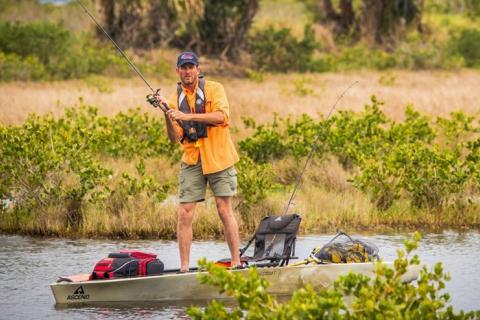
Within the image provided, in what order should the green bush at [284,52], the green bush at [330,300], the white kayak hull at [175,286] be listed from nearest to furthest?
the green bush at [330,300], the white kayak hull at [175,286], the green bush at [284,52]

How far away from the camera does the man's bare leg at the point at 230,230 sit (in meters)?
10.2

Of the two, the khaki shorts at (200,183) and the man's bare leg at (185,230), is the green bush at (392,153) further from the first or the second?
the man's bare leg at (185,230)

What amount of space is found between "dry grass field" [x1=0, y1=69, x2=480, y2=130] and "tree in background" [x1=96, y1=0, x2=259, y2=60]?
4044mm

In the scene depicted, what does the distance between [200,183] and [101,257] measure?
2.18 metres

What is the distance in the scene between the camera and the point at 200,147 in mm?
10141

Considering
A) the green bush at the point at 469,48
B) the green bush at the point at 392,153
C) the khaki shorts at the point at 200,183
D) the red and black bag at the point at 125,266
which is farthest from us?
the green bush at the point at 469,48

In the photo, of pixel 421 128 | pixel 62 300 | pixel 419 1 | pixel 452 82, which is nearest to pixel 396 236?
pixel 421 128

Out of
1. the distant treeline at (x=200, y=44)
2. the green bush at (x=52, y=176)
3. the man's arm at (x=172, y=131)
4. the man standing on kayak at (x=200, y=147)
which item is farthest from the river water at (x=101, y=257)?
the distant treeline at (x=200, y=44)

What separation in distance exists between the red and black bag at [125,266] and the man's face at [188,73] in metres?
1.51

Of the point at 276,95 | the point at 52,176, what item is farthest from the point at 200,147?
the point at 276,95

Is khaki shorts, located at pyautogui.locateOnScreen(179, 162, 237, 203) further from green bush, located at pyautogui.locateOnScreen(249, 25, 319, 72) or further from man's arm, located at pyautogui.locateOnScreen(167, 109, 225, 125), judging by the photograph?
green bush, located at pyautogui.locateOnScreen(249, 25, 319, 72)

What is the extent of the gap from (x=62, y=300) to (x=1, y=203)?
4348 mm

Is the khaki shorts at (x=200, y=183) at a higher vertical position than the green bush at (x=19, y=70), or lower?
lower

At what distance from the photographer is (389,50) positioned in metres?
40.6
